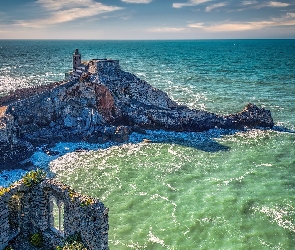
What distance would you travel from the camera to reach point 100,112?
2253 inches

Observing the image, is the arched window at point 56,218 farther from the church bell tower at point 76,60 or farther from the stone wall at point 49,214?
the church bell tower at point 76,60

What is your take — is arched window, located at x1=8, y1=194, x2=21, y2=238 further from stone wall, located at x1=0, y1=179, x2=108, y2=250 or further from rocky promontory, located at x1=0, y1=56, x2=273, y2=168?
rocky promontory, located at x1=0, y1=56, x2=273, y2=168

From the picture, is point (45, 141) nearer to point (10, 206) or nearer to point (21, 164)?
point (21, 164)

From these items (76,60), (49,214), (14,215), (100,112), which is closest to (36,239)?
(49,214)

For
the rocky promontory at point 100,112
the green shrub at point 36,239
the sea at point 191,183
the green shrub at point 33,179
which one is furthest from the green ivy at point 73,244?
the rocky promontory at point 100,112

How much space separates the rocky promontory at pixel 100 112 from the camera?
51312 mm

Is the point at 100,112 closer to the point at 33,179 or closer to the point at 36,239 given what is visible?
the point at 33,179

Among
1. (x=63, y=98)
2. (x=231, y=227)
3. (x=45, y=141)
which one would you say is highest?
(x=63, y=98)

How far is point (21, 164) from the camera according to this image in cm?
4259

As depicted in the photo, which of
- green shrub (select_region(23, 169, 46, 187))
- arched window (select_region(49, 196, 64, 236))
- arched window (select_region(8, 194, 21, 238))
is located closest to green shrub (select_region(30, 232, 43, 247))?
arched window (select_region(49, 196, 64, 236))

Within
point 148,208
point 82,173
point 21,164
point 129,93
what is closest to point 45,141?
point 21,164

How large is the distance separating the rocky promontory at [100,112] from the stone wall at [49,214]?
27.6 m

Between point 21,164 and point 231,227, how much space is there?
84.0 ft

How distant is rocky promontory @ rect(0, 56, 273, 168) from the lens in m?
51.3
